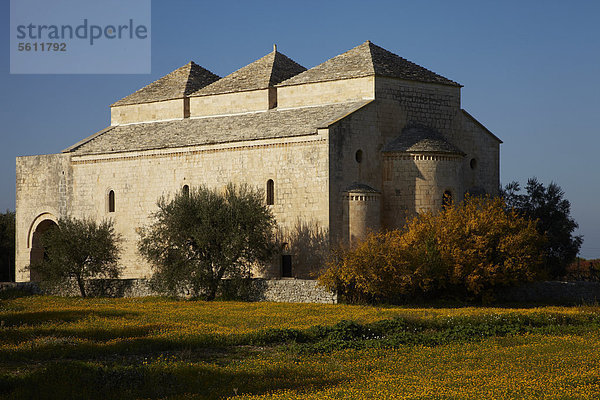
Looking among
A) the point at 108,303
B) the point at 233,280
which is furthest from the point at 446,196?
the point at 108,303

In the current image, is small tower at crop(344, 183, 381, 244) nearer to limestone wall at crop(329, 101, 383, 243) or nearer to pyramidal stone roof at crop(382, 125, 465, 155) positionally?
limestone wall at crop(329, 101, 383, 243)

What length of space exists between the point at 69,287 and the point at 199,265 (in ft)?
24.6

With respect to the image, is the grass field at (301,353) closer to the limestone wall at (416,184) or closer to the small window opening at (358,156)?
the limestone wall at (416,184)

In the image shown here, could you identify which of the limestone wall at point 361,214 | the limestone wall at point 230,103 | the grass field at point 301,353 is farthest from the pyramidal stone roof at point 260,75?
the grass field at point 301,353

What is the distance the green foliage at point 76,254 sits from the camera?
35.4 m

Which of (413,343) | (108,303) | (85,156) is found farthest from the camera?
(85,156)

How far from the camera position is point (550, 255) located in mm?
36469

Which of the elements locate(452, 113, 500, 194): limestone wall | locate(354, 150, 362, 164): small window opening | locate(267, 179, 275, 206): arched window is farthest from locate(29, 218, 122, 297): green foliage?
locate(452, 113, 500, 194): limestone wall

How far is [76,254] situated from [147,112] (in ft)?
35.3

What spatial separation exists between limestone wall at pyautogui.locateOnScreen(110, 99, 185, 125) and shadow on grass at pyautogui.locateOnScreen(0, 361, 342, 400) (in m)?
27.2

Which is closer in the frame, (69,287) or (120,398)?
(120,398)

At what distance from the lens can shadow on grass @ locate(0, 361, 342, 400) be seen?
14.1m

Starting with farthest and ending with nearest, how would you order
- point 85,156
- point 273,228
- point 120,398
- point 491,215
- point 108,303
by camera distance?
1. point 85,156
2. point 273,228
3. point 108,303
4. point 491,215
5. point 120,398

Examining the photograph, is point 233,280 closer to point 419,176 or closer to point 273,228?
point 273,228
